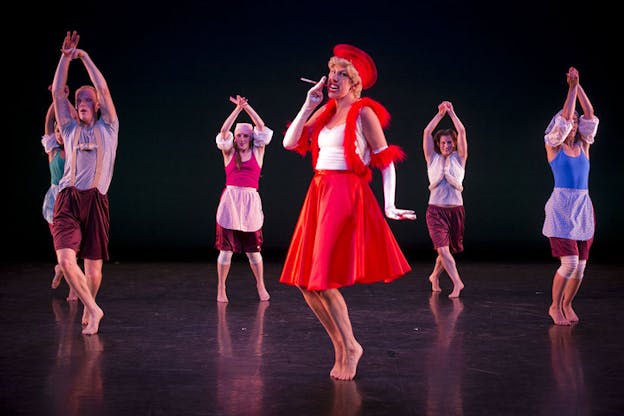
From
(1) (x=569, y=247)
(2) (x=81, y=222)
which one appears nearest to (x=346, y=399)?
(2) (x=81, y=222)

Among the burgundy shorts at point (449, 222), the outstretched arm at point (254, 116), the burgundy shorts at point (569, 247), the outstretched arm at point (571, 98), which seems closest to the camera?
the outstretched arm at point (571, 98)

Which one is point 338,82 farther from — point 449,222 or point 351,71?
point 449,222

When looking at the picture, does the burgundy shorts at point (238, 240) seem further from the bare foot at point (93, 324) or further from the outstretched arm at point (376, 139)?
the outstretched arm at point (376, 139)

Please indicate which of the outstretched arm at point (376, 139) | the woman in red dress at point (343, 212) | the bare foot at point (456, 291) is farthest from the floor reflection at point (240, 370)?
the bare foot at point (456, 291)

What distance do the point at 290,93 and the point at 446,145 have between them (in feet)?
11.6

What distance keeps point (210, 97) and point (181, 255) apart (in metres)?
2.01

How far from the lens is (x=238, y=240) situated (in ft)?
18.7

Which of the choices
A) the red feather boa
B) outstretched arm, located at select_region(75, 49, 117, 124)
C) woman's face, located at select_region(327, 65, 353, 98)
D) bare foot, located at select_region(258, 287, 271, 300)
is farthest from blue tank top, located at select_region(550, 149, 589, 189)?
outstretched arm, located at select_region(75, 49, 117, 124)

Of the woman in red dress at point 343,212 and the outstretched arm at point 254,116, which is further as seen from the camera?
the outstretched arm at point 254,116

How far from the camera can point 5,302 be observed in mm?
5445

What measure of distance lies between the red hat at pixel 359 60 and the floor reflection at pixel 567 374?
5.13 feet

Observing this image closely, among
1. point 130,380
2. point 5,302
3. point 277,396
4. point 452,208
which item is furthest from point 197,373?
point 452,208

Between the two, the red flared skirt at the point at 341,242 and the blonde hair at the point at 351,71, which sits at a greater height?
the blonde hair at the point at 351,71

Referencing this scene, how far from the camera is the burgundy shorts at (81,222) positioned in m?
4.18
